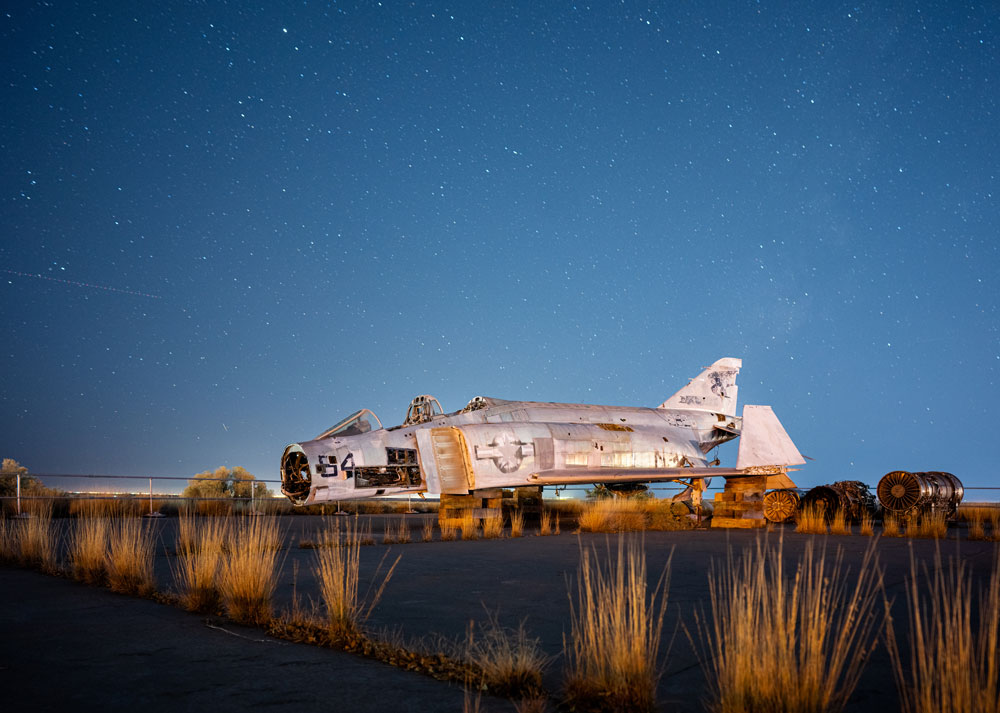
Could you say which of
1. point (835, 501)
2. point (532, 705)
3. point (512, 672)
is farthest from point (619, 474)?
point (532, 705)

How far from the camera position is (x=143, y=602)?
6.21 m

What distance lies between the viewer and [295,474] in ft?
47.0

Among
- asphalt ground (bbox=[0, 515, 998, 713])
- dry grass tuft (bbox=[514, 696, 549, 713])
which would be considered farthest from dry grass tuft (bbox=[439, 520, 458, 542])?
dry grass tuft (bbox=[514, 696, 549, 713])

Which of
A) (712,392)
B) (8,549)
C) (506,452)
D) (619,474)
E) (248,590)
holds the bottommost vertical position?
(8,549)

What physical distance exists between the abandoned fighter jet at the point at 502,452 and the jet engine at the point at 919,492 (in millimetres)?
5829

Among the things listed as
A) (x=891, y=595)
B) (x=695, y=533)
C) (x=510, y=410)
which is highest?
(x=510, y=410)

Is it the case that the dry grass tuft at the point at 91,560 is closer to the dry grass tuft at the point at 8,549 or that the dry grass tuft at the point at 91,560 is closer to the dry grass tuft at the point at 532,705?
the dry grass tuft at the point at 8,549

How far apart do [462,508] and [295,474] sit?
3.96m

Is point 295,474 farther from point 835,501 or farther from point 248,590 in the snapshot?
point 835,501

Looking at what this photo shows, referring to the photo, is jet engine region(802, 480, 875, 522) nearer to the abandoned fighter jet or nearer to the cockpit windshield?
the abandoned fighter jet

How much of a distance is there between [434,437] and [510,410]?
3.06 m

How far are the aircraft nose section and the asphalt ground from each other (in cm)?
523

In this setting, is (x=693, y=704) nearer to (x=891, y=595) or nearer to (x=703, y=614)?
(x=703, y=614)

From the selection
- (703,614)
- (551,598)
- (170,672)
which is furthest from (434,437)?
(170,672)
